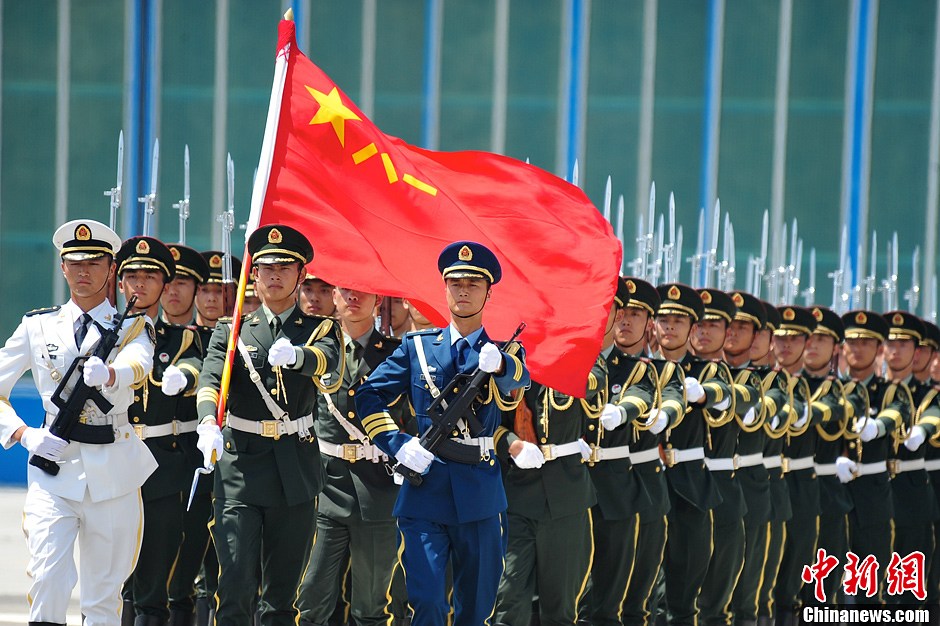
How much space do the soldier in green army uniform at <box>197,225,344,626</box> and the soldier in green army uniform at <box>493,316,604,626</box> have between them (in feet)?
3.72

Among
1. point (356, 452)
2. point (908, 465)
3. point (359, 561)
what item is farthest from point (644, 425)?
point (908, 465)

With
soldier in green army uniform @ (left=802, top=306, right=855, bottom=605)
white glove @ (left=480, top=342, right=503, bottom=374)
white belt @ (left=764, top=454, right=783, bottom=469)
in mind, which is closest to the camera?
white glove @ (left=480, top=342, right=503, bottom=374)

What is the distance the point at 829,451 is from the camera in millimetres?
10625

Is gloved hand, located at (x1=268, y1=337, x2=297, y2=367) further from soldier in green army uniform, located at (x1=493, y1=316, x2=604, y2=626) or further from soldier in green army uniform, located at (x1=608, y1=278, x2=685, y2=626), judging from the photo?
soldier in green army uniform, located at (x1=608, y1=278, x2=685, y2=626)

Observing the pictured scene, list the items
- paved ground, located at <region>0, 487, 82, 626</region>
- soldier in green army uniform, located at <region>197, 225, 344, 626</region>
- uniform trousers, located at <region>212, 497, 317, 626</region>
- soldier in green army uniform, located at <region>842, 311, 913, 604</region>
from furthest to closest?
soldier in green army uniform, located at <region>842, 311, 913, 604</region>, paved ground, located at <region>0, 487, 82, 626</region>, soldier in green army uniform, located at <region>197, 225, 344, 626</region>, uniform trousers, located at <region>212, 497, 317, 626</region>

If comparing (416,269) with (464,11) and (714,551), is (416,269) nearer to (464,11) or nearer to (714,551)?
(714,551)

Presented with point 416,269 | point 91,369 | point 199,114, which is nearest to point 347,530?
point 416,269

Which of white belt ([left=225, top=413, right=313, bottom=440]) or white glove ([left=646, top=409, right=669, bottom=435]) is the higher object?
white glove ([left=646, top=409, right=669, bottom=435])

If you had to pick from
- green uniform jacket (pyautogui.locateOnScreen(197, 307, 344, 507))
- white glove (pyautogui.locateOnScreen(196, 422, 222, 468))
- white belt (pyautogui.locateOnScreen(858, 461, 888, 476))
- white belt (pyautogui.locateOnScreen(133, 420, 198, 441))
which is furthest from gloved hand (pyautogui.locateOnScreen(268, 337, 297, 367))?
white belt (pyautogui.locateOnScreen(858, 461, 888, 476))

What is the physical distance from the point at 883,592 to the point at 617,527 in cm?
354

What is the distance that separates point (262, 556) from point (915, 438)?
568cm

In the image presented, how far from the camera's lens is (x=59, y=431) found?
6.46 m

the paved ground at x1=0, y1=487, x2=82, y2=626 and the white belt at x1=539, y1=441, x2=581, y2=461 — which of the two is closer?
the white belt at x1=539, y1=441, x2=581, y2=461

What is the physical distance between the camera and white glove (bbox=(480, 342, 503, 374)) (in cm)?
621
